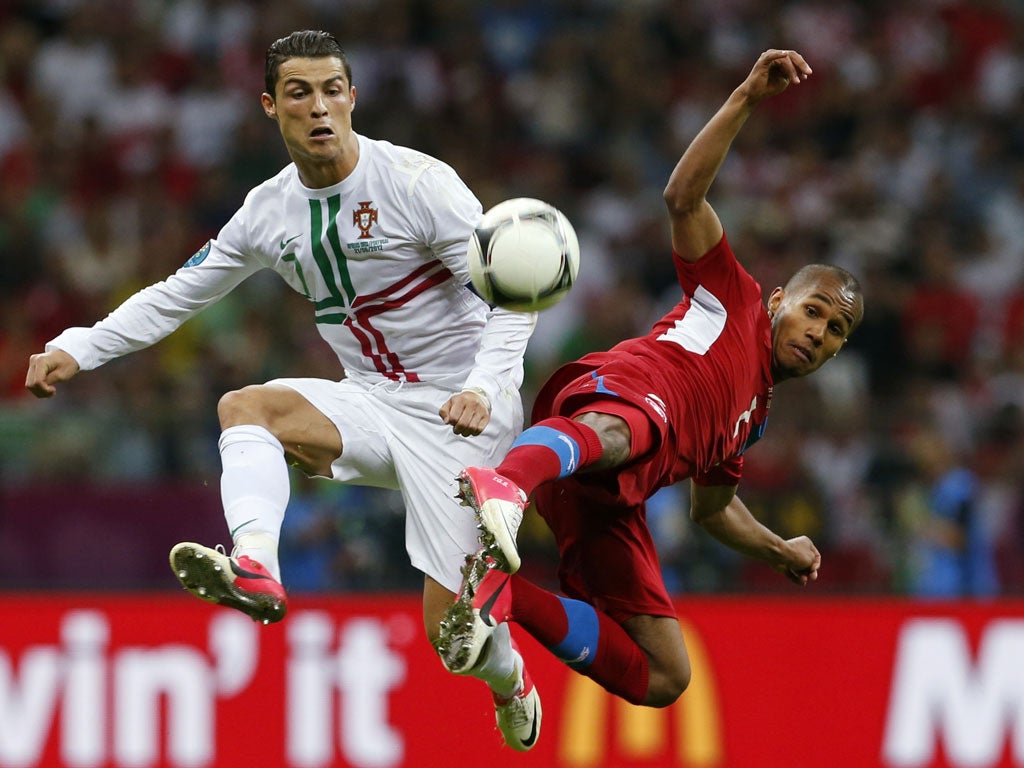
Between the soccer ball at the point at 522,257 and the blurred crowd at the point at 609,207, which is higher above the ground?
the blurred crowd at the point at 609,207

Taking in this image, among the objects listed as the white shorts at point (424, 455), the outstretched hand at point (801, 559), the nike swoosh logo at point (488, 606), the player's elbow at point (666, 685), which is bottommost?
Result: the player's elbow at point (666, 685)

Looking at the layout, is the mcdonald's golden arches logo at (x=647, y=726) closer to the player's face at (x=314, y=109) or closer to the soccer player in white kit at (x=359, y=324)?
the soccer player in white kit at (x=359, y=324)

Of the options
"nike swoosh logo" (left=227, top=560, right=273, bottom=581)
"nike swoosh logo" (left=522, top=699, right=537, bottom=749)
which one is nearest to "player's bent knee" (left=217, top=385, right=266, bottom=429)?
"nike swoosh logo" (left=227, top=560, right=273, bottom=581)

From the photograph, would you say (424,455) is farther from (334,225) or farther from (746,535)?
(746,535)

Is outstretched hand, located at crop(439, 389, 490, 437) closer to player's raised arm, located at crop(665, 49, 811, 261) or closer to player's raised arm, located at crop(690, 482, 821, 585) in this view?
player's raised arm, located at crop(665, 49, 811, 261)

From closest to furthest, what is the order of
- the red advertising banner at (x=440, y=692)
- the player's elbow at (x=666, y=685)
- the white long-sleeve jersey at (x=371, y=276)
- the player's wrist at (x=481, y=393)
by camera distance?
the player's wrist at (x=481, y=393)
the white long-sleeve jersey at (x=371, y=276)
the player's elbow at (x=666, y=685)
the red advertising banner at (x=440, y=692)

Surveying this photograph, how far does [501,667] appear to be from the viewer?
19.0ft

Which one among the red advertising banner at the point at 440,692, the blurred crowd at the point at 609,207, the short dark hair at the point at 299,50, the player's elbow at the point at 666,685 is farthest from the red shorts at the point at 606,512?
the red advertising banner at the point at 440,692

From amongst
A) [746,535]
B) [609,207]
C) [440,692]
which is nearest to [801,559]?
[746,535]

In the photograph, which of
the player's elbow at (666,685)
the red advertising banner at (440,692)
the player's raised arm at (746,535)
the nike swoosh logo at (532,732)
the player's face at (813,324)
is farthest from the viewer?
the red advertising banner at (440,692)

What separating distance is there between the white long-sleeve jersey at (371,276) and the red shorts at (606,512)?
9.1 inches

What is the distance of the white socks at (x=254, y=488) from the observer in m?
5.11

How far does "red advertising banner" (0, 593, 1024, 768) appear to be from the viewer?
893 centimetres

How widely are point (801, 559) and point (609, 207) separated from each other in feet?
20.2
